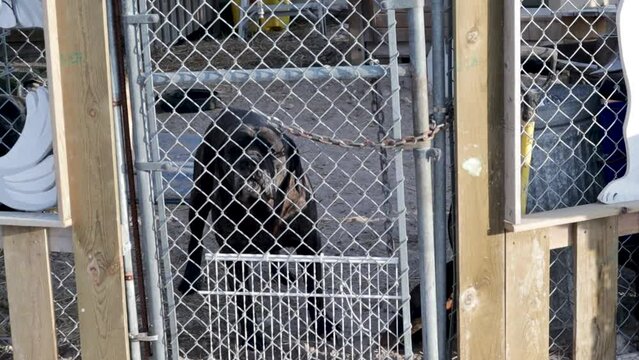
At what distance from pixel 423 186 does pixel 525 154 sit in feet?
1.79

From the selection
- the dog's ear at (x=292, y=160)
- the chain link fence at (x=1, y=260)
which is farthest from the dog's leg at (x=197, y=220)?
the chain link fence at (x=1, y=260)

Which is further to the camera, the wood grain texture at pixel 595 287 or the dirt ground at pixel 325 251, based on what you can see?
the dirt ground at pixel 325 251

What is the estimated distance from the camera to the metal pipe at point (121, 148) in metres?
3.36

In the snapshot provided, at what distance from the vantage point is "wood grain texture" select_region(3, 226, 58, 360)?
3.53m

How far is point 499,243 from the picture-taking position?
11.5ft

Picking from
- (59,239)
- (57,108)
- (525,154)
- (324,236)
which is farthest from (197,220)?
(525,154)

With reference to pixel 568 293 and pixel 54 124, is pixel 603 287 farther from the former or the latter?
→ pixel 54 124

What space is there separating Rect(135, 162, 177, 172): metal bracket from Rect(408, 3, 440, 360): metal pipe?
86cm

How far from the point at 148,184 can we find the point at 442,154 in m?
1.06

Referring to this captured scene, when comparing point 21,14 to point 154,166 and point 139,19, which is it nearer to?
point 139,19

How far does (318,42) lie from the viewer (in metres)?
13.2

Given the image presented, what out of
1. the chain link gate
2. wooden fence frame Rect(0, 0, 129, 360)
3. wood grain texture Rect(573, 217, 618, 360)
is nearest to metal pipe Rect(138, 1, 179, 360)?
the chain link gate

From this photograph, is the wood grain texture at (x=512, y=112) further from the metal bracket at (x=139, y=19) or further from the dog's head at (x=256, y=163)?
the dog's head at (x=256, y=163)

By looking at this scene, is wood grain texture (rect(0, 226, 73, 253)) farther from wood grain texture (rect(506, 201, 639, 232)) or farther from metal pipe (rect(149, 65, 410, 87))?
wood grain texture (rect(506, 201, 639, 232))
